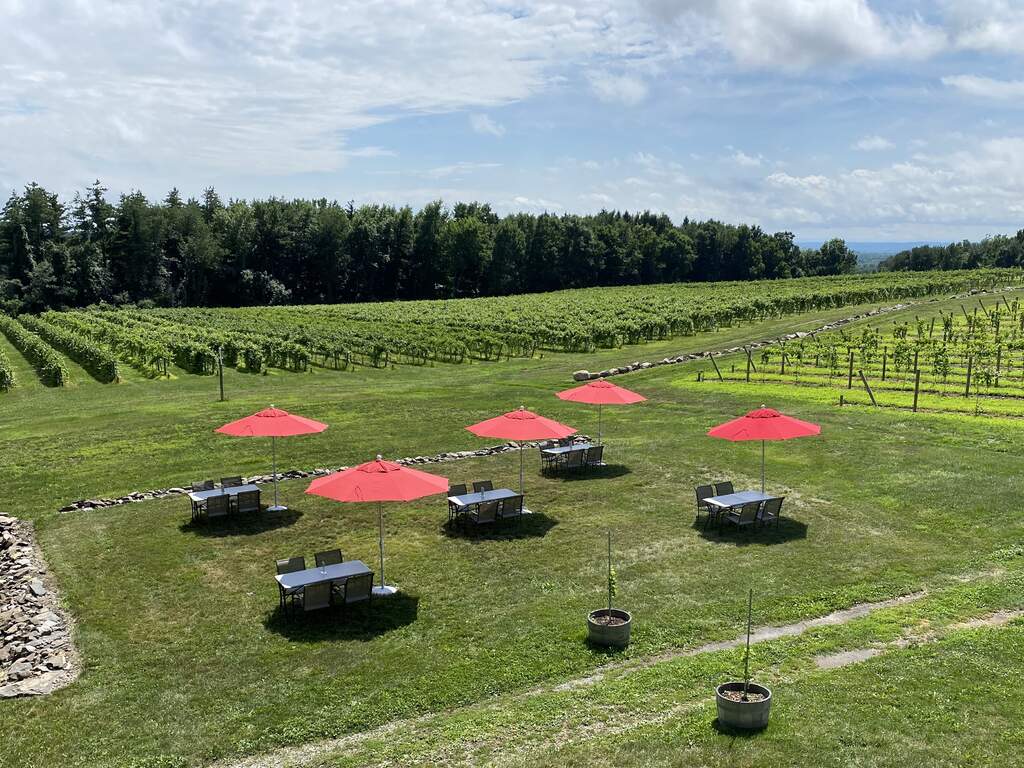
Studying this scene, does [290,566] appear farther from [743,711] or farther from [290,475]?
[290,475]

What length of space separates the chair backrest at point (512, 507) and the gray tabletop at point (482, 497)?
10cm

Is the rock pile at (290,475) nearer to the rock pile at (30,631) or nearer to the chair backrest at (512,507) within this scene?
the rock pile at (30,631)

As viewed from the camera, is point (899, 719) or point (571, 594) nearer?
point (899, 719)

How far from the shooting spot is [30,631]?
11.9 m

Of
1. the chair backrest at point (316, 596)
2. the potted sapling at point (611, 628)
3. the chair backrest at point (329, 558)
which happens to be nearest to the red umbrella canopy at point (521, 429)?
the chair backrest at point (329, 558)

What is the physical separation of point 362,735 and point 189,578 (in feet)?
20.4

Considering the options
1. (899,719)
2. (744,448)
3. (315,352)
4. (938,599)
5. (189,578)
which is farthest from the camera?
(315,352)

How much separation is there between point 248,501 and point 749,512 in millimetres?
10777

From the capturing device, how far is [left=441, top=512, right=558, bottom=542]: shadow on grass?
634 inches

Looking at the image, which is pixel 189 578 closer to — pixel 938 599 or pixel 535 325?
pixel 938 599

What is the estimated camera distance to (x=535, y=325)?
61.8m

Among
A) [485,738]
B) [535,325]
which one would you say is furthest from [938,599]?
[535,325]

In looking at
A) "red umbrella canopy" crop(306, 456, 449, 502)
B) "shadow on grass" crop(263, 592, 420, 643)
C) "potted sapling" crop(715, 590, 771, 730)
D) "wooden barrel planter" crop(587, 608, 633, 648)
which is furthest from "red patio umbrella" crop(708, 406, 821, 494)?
"potted sapling" crop(715, 590, 771, 730)

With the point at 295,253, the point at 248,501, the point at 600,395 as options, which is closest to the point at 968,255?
the point at 295,253
